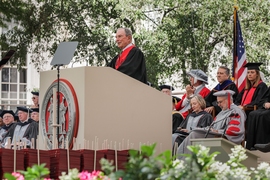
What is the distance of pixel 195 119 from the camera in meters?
10.2

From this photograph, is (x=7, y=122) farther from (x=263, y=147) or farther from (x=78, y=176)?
(x=78, y=176)

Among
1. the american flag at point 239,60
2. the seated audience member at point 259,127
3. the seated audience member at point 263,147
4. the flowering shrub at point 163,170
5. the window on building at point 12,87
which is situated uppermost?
the window on building at point 12,87

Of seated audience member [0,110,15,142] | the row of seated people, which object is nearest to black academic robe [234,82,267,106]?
the row of seated people

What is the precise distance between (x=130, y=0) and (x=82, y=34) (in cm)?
164

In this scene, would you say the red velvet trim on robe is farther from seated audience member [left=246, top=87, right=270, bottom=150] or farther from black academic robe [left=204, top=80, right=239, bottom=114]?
black academic robe [left=204, top=80, right=239, bottom=114]

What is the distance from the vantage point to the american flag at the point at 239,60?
1235 cm

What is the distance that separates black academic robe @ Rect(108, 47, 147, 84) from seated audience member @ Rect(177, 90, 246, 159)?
4.90 feet

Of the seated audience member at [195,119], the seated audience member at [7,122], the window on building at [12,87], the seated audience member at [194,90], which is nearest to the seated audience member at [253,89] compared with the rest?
the seated audience member at [195,119]

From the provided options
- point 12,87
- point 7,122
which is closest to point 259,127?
point 7,122

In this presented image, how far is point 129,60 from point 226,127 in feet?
6.99

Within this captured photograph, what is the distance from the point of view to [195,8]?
18781mm

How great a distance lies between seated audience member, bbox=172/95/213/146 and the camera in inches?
392

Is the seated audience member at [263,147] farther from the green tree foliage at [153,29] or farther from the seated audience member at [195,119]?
the green tree foliage at [153,29]

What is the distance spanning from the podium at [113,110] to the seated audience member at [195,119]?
9.39 feet
